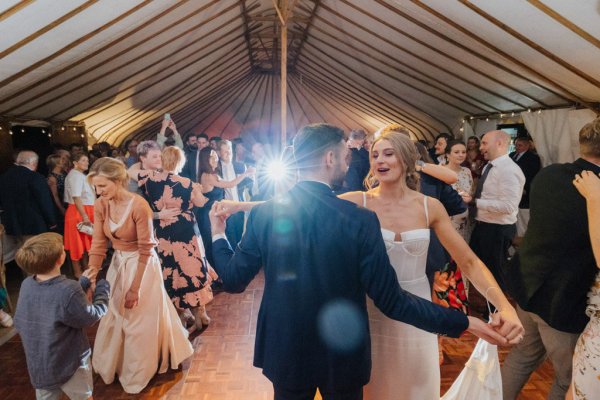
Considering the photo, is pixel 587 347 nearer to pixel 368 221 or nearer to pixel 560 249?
pixel 560 249

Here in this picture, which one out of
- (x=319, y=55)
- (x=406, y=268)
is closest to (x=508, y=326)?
(x=406, y=268)

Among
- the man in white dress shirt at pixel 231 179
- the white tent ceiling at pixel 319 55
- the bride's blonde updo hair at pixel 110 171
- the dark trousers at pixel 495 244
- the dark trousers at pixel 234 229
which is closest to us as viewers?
the bride's blonde updo hair at pixel 110 171

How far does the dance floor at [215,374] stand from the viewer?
255 centimetres

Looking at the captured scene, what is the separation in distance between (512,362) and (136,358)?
2.31m

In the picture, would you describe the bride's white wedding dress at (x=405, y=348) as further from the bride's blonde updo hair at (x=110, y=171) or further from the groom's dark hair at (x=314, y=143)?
the bride's blonde updo hair at (x=110, y=171)

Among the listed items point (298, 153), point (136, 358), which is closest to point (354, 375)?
point (298, 153)

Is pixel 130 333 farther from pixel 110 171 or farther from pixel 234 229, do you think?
pixel 234 229

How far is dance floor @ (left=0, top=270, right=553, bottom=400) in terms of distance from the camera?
255 centimetres

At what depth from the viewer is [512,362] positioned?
198cm

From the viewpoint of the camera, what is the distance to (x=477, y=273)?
5.11 feet

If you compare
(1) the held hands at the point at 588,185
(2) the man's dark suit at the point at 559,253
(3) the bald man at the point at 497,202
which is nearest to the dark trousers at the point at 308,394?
(2) the man's dark suit at the point at 559,253

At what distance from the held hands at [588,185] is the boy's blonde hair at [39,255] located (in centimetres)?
217

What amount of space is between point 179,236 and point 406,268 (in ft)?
6.62

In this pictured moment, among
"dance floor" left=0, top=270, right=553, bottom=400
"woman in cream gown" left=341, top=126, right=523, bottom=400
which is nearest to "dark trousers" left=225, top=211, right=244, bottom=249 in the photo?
"dance floor" left=0, top=270, right=553, bottom=400
